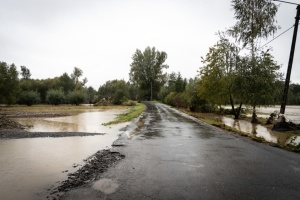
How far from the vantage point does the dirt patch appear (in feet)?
16.3

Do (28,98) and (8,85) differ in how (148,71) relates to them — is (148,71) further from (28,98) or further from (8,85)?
(8,85)

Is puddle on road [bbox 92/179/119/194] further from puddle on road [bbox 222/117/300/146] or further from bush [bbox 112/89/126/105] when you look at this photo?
bush [bbox 112/89/126/105]

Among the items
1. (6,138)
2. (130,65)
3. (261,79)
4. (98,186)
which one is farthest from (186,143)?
(130,65)

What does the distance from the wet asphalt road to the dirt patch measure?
254mm

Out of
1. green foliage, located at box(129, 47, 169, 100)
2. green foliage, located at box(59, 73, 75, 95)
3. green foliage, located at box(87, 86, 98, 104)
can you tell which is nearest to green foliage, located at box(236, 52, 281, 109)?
green foliage, located at box(87, 86, 98, 104)

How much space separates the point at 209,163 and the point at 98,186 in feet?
11.6

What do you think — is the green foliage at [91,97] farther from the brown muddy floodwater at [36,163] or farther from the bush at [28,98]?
the brown muddy floodwater at [36,163]

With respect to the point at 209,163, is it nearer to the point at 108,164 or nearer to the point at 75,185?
the point at 108,164

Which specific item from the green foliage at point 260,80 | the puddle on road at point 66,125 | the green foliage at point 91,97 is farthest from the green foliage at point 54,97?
the green foliage at point 260,80

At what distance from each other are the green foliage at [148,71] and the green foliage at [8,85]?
4175 centimetres

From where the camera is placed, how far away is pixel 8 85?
5622 centimetres

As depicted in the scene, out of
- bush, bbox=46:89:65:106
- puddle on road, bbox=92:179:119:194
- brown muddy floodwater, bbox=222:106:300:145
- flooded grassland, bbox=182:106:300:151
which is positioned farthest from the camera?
bush, bbox=46:89:65:106

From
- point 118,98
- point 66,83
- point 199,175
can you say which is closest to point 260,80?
point 199,175

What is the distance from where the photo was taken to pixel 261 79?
20.1 meters
